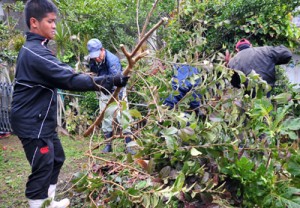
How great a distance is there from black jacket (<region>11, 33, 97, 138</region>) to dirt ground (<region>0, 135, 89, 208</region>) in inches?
18.5

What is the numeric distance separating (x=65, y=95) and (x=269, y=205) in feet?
21.8

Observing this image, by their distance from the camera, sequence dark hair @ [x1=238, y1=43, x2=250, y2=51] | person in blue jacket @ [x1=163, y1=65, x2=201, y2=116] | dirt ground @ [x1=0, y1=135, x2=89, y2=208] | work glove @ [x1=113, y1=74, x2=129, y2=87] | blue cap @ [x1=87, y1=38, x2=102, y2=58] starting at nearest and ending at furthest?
1. work glove @ [x1=113, y1=74, x2=129, y2=87]
2. person in blue jacket @ [x1=163, y1=65, x2=201, y2=116]
3. dirt ground @ [x1=0, y1=135, x2=89, y2=208]
4. dark hair @ [x1=238, y1=43, x2=250, y2=51]
5. blue cap @ [x1=87, y1=38, x2=102, y2=58]

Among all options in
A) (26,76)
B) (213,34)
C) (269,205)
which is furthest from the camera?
(213,34)

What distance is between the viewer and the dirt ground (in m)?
3.71

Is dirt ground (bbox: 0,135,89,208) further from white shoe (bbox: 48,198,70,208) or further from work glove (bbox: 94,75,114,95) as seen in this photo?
work glove (bbox: 94,75,114,95)

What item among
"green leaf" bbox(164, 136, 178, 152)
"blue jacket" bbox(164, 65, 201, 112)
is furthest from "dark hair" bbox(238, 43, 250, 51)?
"green leaf" bbox(164, 136, 178, 152)

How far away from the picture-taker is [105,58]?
5.10m

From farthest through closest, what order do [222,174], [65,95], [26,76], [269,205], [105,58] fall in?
[65,95] → [105,58] → [26,76] → [222,174] → [269,205]

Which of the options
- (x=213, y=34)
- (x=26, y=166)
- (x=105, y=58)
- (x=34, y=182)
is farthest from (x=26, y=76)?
(x=213, y=34)

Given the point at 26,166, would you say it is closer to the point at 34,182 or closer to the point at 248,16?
the point at 34,182

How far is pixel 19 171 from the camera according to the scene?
16.4 feet

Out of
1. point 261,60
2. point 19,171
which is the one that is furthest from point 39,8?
point 19,171

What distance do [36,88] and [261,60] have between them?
2644 mm

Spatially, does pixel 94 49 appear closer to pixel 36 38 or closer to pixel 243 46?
pixel 243 46
